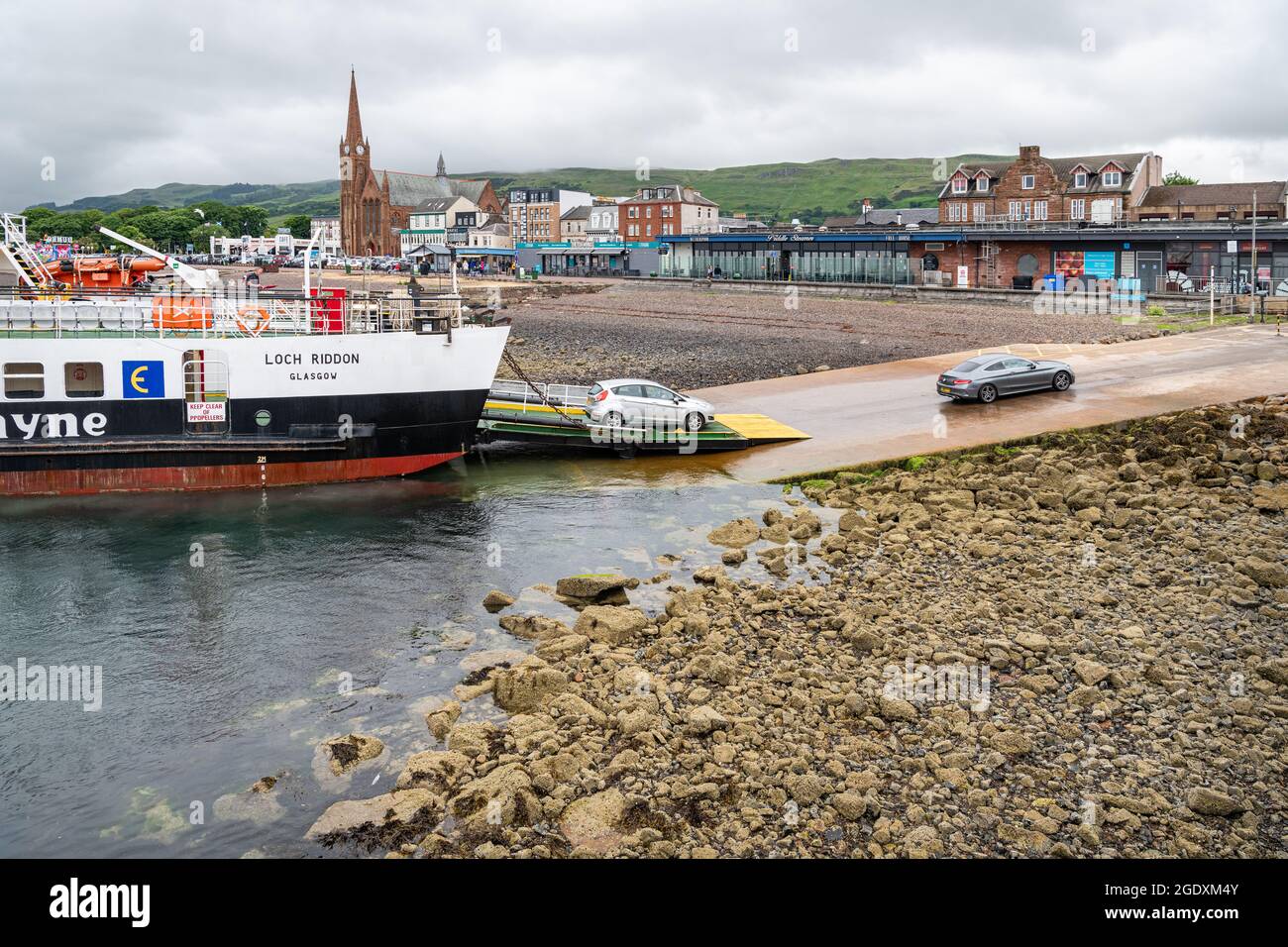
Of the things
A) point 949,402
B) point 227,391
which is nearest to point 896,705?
point 227,391

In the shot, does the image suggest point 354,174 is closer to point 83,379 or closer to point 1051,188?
point 1051,188

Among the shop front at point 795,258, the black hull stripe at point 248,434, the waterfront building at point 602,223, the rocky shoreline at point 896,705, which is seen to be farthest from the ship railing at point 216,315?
the waterfront building at point 602,223

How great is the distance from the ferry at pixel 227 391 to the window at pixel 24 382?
0.03 m

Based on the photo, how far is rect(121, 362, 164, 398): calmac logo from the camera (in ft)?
88.1

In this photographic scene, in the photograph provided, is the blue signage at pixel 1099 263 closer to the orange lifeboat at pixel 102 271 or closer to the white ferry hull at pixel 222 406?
the white ferry hull at pixel 222 406

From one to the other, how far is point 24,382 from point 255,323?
19.5 ft

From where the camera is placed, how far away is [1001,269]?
77875mm

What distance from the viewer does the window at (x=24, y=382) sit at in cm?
2664

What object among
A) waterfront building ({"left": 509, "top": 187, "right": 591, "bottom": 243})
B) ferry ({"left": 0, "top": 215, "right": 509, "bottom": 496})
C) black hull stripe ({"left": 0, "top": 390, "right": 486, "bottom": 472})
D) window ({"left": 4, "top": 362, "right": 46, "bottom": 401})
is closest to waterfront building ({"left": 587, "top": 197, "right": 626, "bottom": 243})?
waterfront building ({"left": 509, "top": 187, "right": 591, "bottom": 243})

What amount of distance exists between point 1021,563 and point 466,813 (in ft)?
40.0

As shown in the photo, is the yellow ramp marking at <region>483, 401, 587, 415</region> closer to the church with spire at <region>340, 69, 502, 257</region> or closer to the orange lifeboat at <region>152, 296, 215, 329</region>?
the orange lifeboat at <region>152, 296, 215, 329</region>

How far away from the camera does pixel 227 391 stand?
27.2 metres

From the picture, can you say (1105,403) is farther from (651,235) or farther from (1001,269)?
(651,235)
